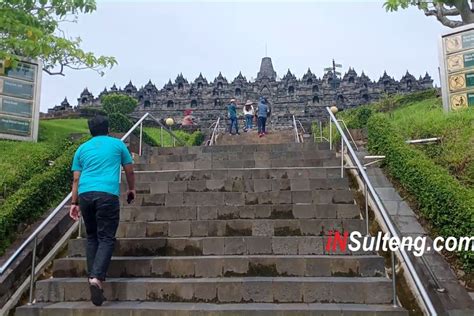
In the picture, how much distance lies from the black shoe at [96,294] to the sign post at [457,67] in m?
8.87

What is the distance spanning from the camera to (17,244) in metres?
5.05

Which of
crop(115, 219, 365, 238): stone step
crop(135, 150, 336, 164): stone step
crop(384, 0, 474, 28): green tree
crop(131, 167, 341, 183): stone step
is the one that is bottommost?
crop(115, 219, 365, 238): stone step

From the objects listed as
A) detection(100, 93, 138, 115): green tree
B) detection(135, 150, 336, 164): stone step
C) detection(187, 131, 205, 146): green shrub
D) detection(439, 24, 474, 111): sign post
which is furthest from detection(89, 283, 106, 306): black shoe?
detection(100, 93, 138, 115): green tree

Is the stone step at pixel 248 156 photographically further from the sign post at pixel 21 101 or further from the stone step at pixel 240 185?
the sign post at pixel 21 101

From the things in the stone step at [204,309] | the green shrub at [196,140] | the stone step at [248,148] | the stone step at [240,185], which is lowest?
the stone step at [204,309]

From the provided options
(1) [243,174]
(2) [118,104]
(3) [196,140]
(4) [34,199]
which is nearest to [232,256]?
(1) [243,174]

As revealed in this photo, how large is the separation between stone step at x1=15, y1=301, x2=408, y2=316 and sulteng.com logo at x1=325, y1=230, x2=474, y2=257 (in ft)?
2.76

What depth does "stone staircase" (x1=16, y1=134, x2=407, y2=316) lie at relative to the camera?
154 inches

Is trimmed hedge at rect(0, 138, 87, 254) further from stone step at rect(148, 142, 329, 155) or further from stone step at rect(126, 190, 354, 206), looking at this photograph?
stone step at rect(148, 142, 329, 155)

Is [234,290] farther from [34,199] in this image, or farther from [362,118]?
[362,118]

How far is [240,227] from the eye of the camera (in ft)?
16.5

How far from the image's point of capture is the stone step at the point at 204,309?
3.66 metres

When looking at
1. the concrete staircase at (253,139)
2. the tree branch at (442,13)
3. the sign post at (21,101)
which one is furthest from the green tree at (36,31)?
the tree branch at (442,13)

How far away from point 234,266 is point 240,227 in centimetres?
73
